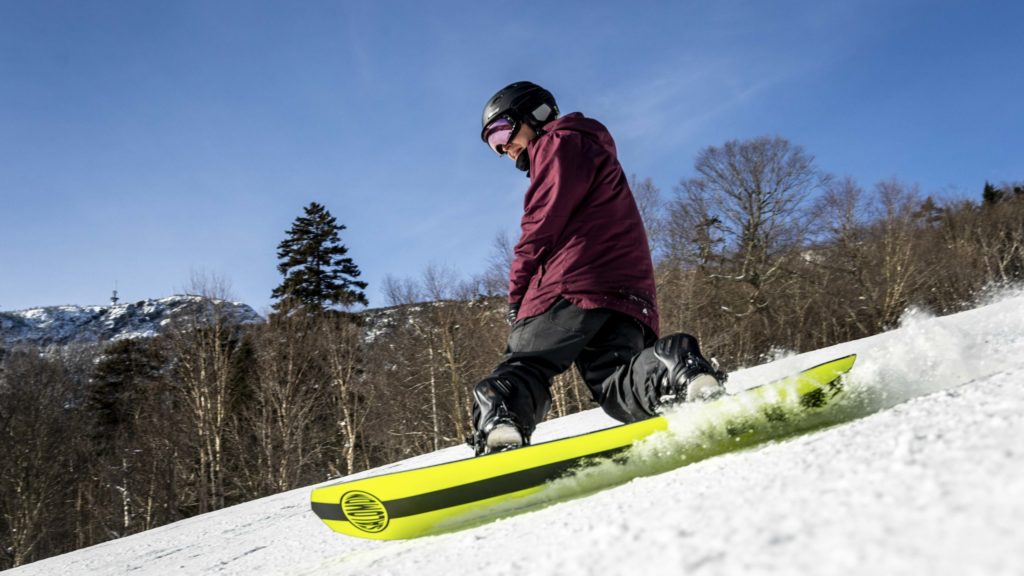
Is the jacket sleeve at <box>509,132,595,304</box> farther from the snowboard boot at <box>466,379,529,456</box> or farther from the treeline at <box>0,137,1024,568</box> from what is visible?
the treeline at <box>0,137,1024,568</box>

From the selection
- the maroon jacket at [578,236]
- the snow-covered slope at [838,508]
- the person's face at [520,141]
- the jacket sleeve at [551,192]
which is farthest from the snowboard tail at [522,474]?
the person's face at [520,141]

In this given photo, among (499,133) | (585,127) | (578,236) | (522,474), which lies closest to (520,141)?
(499,133)

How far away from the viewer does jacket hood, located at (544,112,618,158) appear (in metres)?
2.22

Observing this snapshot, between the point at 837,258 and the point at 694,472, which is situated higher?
the point at 837,258

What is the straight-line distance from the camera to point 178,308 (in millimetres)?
20875

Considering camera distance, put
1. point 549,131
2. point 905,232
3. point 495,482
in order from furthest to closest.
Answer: point 905,232 → point 549,131 → point 495,482

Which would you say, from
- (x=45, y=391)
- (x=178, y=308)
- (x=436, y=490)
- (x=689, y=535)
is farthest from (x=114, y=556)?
(x=45, y=391)

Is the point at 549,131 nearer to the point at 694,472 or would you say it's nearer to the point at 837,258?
the point at 694,472

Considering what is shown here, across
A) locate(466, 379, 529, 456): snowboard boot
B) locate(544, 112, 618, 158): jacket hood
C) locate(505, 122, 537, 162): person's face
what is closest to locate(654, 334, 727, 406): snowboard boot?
locate(466, 379, 529, 456): snowboard boot

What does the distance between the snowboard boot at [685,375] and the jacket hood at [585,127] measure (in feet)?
3.06

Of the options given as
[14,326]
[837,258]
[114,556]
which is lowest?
[114,556]

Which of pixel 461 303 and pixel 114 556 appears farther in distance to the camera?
pixel 461 303

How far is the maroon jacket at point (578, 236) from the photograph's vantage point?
2.06 m

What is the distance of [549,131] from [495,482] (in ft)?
4.50
